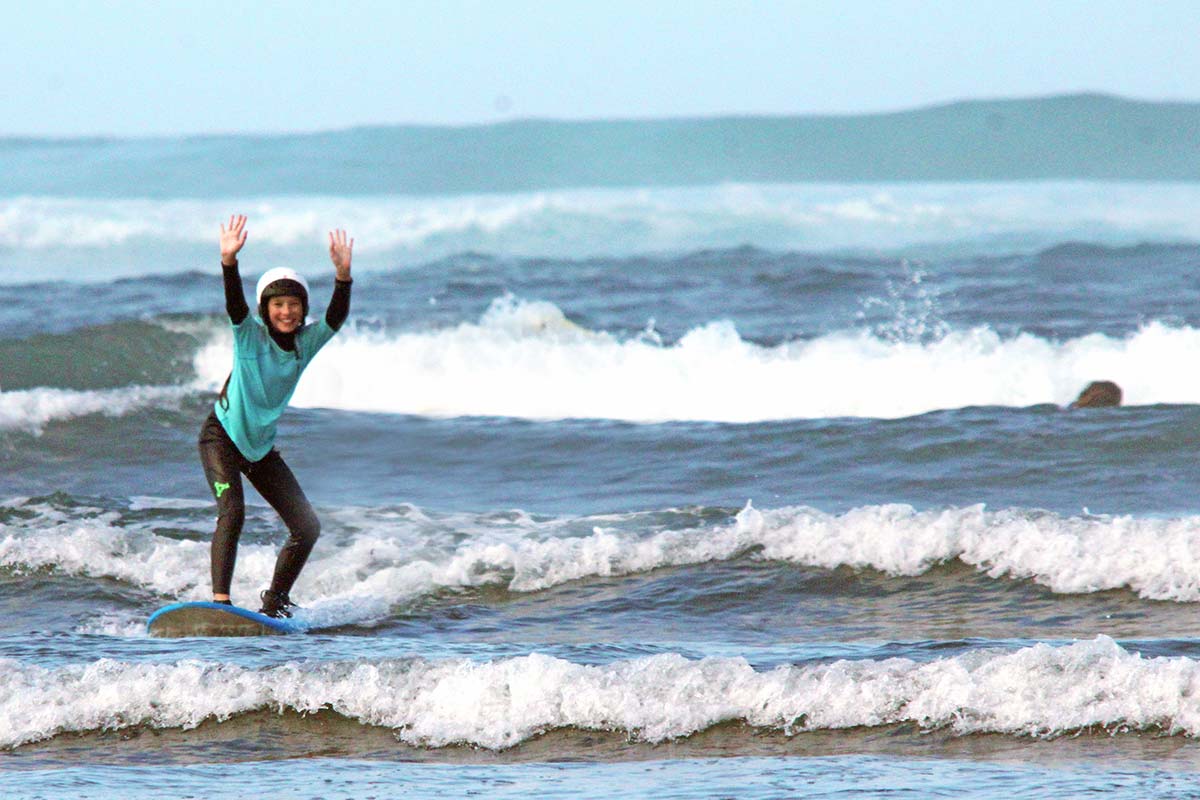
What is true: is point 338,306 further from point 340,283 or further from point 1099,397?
point 1099,397

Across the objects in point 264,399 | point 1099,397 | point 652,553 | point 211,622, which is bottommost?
point 211,622

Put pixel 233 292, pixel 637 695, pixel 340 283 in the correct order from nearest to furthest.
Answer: pixel 637 695 < pixel 233 292 < pixel 340 283

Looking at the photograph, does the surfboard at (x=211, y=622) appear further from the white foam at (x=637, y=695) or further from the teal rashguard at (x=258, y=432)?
the white foam at (x=637, y=695)

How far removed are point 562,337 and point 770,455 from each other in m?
6.40

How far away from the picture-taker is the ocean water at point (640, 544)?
624 cm

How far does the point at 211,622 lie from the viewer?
25.2 feet

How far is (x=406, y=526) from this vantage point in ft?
34.2

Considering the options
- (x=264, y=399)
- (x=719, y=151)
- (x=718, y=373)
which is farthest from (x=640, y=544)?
(x=719, y=151)

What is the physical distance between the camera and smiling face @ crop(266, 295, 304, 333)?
7188 millimetres

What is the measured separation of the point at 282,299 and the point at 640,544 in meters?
3.14

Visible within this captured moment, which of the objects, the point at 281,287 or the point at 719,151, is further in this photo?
the point at 719,151

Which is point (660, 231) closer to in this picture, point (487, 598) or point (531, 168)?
point (531, 168)

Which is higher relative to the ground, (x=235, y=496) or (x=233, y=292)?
(x=233, y=292)

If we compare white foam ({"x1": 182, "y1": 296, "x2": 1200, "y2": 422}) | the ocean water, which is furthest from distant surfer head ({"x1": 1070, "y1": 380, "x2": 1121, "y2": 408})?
white foam ({"x1": 182, "y1": 296, "x2": 1200, "y2": 422})
